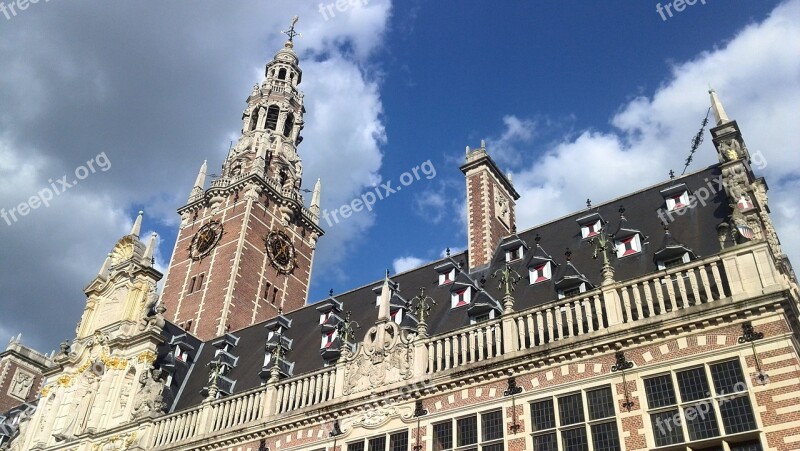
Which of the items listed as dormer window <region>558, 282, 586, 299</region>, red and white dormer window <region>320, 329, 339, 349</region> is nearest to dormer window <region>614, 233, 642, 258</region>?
dormer window <region>558, 282, 586, 299</region>

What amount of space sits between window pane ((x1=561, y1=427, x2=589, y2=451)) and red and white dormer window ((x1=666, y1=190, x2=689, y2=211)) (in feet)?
33.9

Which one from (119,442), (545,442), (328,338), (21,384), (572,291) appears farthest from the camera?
(21,384)

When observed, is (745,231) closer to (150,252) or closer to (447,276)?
(447,276)

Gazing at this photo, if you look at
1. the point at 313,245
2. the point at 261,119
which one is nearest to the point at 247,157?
the point at 261,119

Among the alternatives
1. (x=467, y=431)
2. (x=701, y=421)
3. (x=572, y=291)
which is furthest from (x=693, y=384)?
(x=467, y=431)

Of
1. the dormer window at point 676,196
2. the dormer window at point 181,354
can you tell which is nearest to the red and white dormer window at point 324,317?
the dormer window at point 181,354

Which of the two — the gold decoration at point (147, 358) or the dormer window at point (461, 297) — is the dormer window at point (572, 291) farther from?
the gold decoration at point (147, 358)

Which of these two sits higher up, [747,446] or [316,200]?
[316,200]

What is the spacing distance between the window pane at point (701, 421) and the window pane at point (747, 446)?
0.45 m

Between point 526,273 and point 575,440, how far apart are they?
9119mm

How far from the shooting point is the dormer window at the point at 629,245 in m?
25.0

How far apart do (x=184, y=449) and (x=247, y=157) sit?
34002 mm

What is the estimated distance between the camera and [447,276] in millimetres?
30969

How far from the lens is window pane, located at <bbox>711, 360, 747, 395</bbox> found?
18.0m
